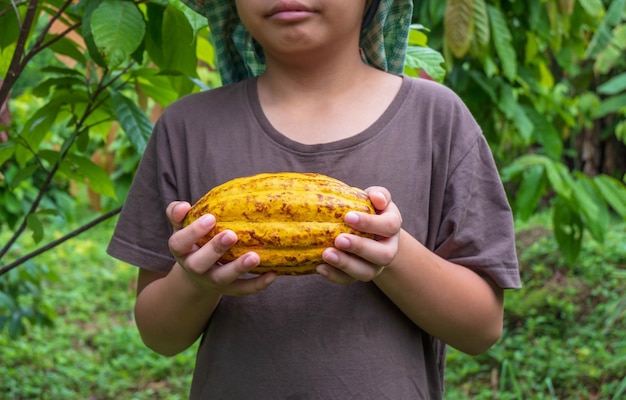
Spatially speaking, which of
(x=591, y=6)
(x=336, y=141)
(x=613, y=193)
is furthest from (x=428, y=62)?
(x=613, y=193)

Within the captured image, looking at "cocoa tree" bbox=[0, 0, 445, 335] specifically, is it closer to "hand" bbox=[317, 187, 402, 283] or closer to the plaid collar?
the plaid collar

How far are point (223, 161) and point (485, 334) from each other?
51 cm

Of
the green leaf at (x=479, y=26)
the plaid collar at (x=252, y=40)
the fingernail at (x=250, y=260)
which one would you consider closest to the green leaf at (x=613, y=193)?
the green leaf at (x=479, y=26)

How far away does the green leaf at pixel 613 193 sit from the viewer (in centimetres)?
273

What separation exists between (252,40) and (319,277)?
0.48 m

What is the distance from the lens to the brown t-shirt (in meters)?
1.27

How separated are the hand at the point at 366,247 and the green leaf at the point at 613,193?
1828 millimetres

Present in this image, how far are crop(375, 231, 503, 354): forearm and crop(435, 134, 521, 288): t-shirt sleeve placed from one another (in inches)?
1.1

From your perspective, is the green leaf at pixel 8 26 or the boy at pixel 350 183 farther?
the green leaf at pixel 8 26

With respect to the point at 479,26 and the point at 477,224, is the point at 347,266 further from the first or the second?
the point at 479,26

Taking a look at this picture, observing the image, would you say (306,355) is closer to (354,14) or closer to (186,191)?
(186,191)

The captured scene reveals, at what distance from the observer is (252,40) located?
1.52 metres

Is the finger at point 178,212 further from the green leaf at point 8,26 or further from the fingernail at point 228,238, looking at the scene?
the green leaf at point 8,26

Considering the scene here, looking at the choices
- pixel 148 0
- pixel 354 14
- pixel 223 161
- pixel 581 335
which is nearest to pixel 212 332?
pixel 223 161
